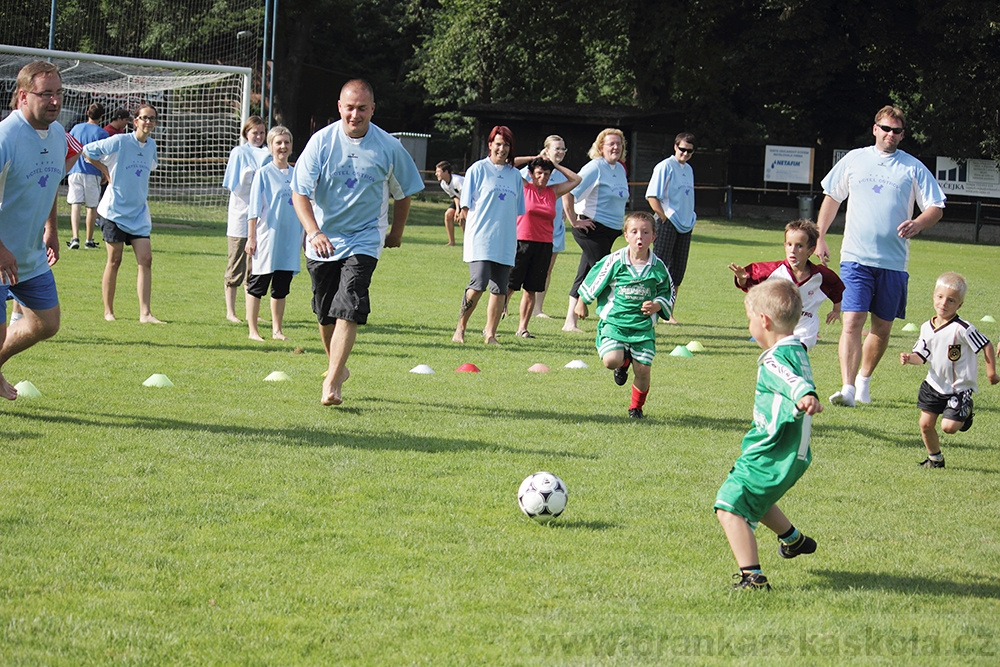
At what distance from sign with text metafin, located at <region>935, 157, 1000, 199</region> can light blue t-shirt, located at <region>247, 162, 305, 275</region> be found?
31.8 meters

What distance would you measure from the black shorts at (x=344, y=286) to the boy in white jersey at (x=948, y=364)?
356 cm

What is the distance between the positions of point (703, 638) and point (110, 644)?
6.75ft

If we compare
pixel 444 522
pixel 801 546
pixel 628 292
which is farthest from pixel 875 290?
pixel 444 522

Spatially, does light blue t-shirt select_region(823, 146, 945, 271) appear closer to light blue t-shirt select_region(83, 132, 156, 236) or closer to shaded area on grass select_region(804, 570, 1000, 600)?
shaded area on grass select_region(804, 570, 1000, 600)

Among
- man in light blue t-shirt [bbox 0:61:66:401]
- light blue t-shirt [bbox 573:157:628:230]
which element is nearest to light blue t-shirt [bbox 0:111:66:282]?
man in light blue t-shirt [bbox 0:61:66:401]

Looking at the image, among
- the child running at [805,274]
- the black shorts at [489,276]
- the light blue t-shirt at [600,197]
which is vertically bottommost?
the black shorts at [489,276]

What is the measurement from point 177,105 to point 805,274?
1974 centimetres

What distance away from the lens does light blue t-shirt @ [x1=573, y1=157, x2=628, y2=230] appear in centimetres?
1282

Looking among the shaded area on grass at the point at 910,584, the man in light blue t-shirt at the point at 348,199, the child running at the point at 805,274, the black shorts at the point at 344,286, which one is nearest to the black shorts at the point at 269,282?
the black shorts at the point at 344,286

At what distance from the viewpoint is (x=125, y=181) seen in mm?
11766

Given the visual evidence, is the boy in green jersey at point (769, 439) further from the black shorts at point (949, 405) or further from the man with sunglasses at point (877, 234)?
the man with sunglasses at point (877, 234)

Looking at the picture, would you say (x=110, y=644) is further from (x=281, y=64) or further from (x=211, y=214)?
(x=281, y=64)

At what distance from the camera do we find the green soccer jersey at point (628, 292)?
8.35m

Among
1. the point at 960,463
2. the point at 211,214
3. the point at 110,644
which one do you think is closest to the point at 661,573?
the point at 110,644
